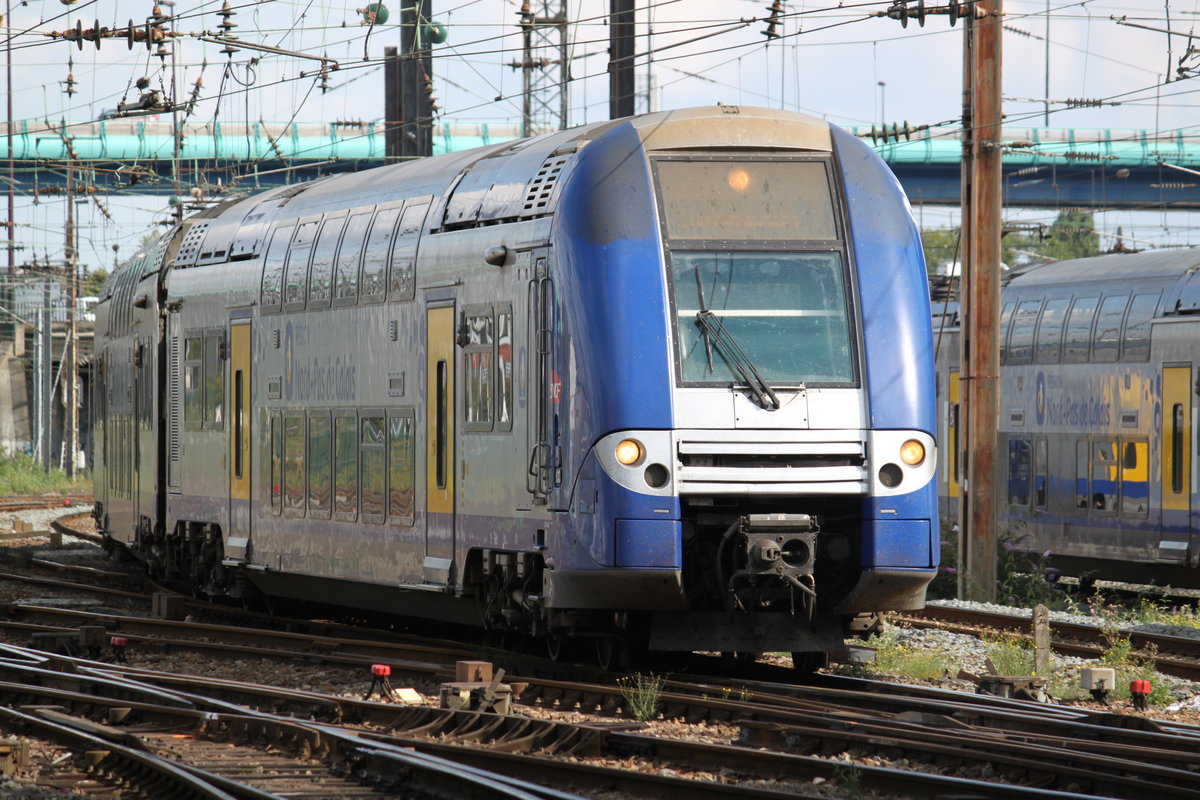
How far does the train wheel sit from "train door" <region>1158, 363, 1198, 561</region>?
9337 mm

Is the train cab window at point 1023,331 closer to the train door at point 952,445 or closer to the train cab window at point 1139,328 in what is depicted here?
the train door at point 952,445

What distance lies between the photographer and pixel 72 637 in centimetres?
1436

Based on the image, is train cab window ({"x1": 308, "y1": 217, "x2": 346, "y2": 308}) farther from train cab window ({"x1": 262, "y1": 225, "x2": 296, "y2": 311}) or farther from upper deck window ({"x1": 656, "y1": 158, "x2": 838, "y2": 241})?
upper deck window ({"x1": 656, "y1": 158, "x2": 838, "y2": 241})

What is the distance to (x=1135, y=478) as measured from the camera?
21375 mm

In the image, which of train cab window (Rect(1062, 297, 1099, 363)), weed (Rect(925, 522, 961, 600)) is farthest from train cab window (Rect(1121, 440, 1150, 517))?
weed (Rect(925, 522, 961, 600))

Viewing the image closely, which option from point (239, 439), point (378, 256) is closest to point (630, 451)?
point (378, 256)

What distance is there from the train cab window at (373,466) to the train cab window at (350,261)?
1024 millimetres

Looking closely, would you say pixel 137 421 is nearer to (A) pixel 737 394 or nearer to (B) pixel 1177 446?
(A) pixel 737 394

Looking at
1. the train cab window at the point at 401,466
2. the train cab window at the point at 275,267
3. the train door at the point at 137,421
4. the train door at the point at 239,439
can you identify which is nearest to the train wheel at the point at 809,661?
the train cab window at the point at 401,466

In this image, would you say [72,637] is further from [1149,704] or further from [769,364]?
[1149,704]

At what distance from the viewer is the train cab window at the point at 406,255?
13.6 meters

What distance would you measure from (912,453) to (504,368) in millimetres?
2754

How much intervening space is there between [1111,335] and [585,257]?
483 inches

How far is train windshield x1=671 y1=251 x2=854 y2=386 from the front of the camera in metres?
11.1
